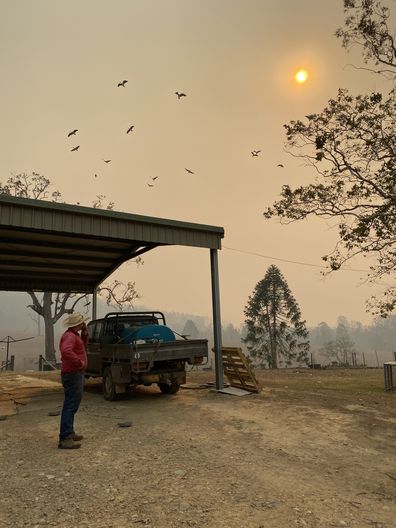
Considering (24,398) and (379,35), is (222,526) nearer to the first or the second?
(24,398)

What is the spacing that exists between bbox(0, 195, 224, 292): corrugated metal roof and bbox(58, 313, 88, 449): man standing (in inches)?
134

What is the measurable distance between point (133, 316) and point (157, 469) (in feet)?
20.8

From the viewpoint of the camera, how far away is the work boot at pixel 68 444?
17.9ft

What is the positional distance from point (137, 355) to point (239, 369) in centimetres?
338

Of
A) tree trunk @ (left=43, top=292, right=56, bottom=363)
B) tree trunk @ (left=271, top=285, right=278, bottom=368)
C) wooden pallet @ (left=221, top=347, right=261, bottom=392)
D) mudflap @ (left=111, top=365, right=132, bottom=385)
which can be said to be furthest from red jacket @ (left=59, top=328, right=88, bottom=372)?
tree trunk @ (left=271, top=285, right=278, bottom=368)

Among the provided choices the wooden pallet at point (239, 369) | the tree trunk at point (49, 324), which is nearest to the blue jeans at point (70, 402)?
the wooden pallet at point (239, 369)

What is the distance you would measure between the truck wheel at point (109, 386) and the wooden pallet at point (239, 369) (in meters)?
3.27

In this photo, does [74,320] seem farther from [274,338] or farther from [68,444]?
[274,338]

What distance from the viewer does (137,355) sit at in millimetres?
8391

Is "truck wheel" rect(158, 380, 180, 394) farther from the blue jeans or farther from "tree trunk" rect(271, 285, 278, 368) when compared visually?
"tree trunk" rect(271, 285, 278, 368)

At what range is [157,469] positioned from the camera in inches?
183

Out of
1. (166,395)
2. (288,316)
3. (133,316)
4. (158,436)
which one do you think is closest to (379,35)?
(133,316)

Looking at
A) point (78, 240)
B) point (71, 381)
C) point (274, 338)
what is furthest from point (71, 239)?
point (274, 338)

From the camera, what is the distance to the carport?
27.3ft
